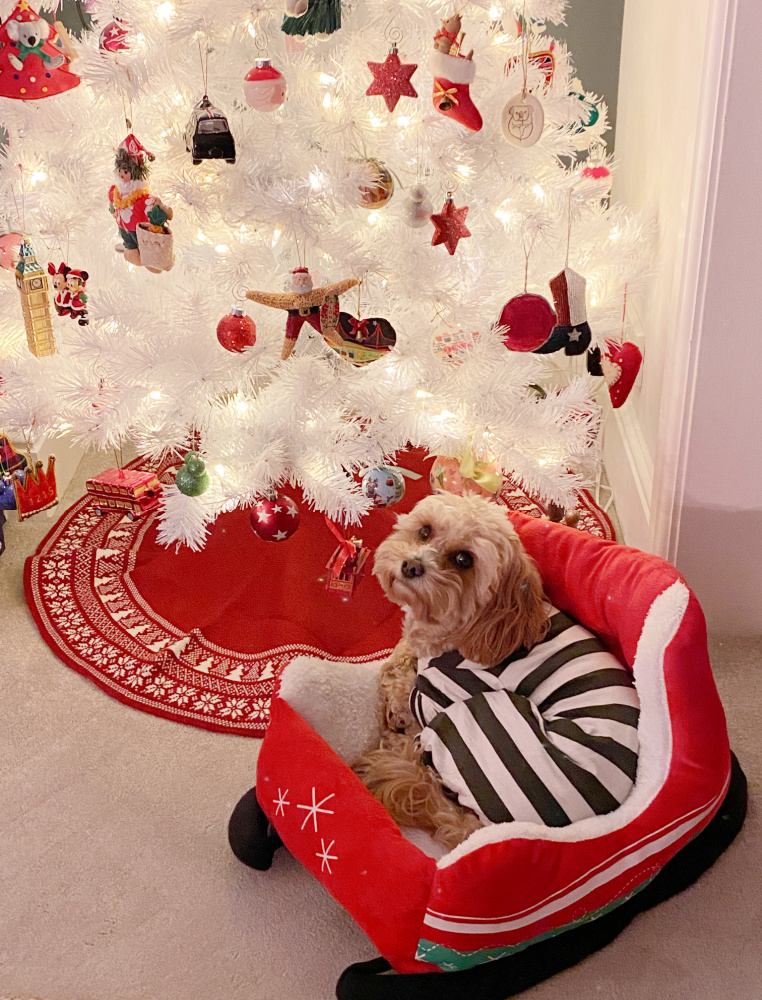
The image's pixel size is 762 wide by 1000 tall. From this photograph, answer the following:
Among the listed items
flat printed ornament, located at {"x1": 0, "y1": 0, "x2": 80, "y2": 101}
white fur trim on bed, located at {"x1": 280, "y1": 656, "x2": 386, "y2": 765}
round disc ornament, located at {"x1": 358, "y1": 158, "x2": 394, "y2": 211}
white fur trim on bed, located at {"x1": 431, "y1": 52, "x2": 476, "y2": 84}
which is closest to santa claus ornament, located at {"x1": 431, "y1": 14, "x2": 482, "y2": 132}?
white fur trim on bed, located at {"x1": 431, "y1": 52, "x2": 476, "y2": 84}

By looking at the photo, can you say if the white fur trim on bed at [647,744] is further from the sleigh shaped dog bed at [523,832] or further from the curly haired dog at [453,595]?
the curly haired dog at [453,595]

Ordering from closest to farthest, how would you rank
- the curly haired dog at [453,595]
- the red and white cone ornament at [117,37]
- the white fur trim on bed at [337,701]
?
the curly haired dog at [453,595] → the white fur trim on bed at [337,701] → the red and white cone ornament at [117,37]

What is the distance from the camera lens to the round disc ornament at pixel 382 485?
6.81 feet

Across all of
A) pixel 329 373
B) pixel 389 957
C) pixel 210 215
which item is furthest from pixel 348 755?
pixel 210 215

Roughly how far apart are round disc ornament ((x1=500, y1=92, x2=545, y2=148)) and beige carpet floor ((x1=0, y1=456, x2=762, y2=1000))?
1217mm

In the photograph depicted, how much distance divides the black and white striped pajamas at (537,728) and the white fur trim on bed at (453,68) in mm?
982

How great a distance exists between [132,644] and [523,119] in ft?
4.60

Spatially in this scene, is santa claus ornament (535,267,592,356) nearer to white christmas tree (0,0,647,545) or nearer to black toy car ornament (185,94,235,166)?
white christmas tree (0,0,647,545)

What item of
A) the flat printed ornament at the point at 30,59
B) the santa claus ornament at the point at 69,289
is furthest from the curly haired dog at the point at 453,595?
the flat printed ornament at the point at 30,59

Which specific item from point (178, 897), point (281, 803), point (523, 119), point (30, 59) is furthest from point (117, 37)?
point (178, 897)

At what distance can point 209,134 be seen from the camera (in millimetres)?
1703

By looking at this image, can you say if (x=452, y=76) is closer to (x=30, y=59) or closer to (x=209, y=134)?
(x=209, y=134)

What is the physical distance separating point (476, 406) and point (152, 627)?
915mm

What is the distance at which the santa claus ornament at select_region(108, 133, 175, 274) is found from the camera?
177 centimetres
